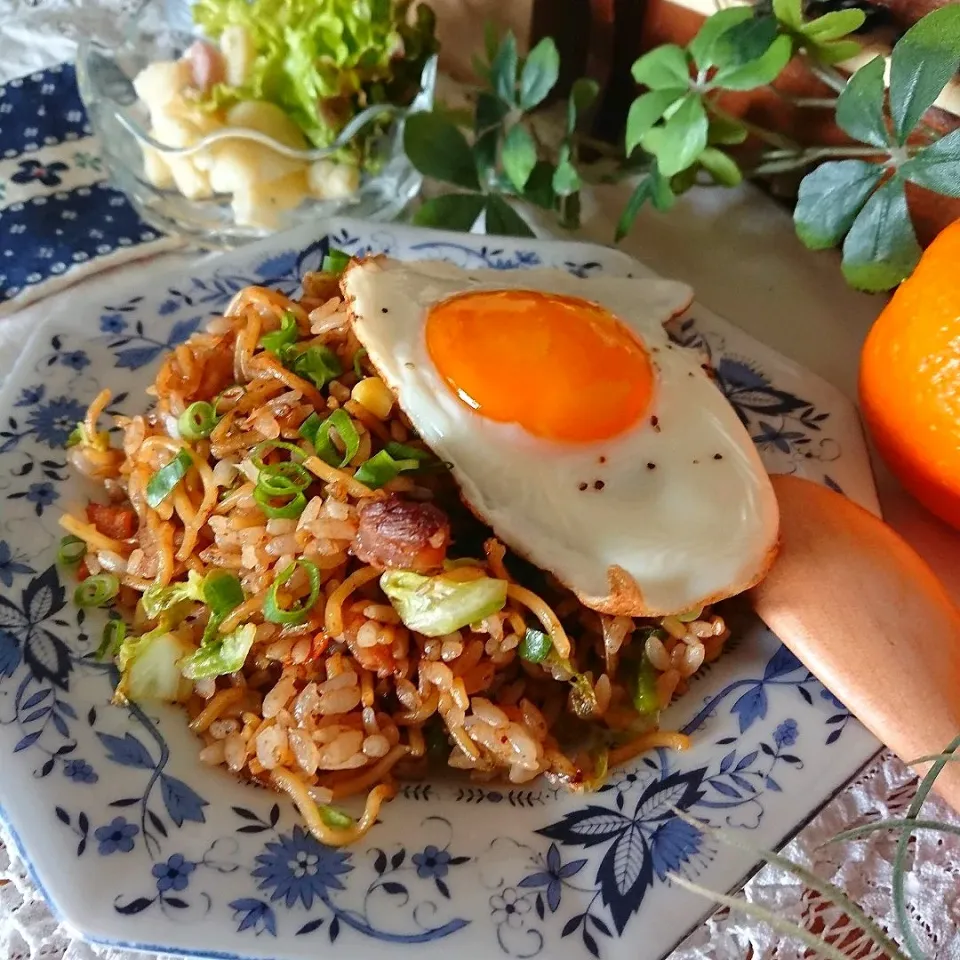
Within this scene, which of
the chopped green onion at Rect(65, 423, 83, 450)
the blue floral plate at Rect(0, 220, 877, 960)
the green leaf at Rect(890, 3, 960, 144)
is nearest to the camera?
the blue floral plate at Rect(0, 220, 877, 960)

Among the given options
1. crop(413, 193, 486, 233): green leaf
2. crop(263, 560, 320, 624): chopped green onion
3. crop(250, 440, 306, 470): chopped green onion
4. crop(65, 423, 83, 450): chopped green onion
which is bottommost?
crop(263, 560, 320, 624): chopped green onion

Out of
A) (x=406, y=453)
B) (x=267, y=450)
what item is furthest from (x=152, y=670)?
(x=406, y=453)

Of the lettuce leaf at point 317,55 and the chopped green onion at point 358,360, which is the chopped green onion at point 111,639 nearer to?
the chopped green onion at point 358,360

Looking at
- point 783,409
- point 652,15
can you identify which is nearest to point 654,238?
point 652,15

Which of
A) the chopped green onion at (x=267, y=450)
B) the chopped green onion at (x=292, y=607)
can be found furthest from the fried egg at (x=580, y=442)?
the chopped green onion at (x=292, y=607)

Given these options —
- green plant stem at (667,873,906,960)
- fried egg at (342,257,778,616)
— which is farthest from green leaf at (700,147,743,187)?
green plant stem at (667,873,906,960)

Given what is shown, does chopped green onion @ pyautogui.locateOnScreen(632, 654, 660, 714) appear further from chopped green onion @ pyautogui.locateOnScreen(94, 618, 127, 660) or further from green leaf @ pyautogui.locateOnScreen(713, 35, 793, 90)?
green leaf @ pyautogui.locateOnScreen(713, 35, 793, 90)
